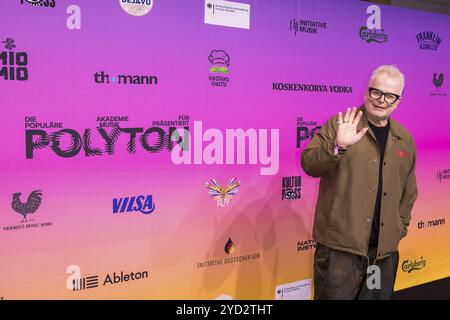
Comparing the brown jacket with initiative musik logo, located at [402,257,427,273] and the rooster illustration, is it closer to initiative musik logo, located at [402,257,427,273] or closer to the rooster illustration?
the rooster illustration

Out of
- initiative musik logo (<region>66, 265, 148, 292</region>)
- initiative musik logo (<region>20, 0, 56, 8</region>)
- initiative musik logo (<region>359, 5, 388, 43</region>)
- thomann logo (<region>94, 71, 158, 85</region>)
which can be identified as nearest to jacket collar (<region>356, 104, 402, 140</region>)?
thomann logo (<region>94, 71, 158, 85</region>)

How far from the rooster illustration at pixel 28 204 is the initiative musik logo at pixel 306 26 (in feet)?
6.16

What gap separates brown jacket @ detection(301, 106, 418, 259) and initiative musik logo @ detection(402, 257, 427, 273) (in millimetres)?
1710

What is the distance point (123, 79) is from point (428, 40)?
256cm

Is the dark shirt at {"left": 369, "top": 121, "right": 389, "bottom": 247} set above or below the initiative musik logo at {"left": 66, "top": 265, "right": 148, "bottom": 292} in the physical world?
above

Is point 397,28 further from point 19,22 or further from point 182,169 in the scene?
point 19,22

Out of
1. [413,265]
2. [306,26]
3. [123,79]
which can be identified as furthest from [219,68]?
[413,265]

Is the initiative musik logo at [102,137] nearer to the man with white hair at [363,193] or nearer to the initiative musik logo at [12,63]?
the initiative musik logo at [12,63]

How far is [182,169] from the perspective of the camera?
2.75m

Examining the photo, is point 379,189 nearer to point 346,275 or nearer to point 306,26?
point 346,275

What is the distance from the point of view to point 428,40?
12.3ft

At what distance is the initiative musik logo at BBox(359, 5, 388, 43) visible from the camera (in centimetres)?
338

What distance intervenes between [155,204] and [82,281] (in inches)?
22.5

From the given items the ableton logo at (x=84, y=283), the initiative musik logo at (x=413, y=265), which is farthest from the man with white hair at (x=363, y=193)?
the initiative musik logo at (x=413, y=265)
